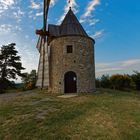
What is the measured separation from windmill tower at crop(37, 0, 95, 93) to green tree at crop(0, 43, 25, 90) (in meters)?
11.3

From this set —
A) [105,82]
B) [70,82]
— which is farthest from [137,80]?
[70,82]

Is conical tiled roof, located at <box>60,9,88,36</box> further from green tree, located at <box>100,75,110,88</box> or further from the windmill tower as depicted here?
green tree, located at <box>100,75,110,88</box>

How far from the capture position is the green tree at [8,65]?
24.9 m

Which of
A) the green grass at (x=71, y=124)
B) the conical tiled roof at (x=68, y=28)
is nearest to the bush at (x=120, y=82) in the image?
the conical tiled roof at (x=68, y=28)

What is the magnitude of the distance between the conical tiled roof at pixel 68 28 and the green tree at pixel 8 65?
11.9m

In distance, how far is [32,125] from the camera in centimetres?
674

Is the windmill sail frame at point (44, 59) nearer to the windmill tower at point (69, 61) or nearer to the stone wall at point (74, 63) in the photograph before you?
the windmill tower at point (69, 61)

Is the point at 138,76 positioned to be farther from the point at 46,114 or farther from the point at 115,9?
the point at 46,114

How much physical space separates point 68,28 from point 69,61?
134 inches

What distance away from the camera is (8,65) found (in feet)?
84.1

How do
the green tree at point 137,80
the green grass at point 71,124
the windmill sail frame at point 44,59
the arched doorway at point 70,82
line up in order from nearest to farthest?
the green grass at point 71,124 → the arched doorway at point 70,82 → the windmill sail frame at point 44,59 → the green tree at point 137,80

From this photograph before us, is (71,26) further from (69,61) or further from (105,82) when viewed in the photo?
(105,82)

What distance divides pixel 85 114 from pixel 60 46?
27.8 feet

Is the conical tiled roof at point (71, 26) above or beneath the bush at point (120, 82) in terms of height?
above
